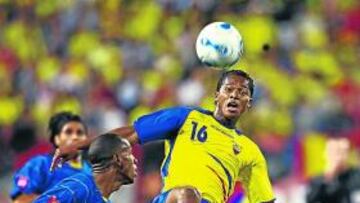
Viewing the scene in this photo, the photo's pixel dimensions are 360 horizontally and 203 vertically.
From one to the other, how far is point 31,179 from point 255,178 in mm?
1852

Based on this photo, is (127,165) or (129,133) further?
(129,133)

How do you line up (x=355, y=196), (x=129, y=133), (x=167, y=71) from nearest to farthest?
→ (x=129, y=133)
(x=355, y=196)
(x=167, y=71)

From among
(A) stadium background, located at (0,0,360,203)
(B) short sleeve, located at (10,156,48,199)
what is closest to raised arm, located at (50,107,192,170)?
(B) short sleeve, located at (10,156,48,199)

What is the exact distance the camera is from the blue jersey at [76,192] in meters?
6.16

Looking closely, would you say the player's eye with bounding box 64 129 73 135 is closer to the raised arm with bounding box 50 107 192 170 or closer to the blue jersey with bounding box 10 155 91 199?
the blue jersey with bounding box 10 155 91 199

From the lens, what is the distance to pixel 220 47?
7848 mm

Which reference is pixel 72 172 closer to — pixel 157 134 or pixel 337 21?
pixel 157 134

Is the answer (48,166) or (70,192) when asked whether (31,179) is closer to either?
(48,166)

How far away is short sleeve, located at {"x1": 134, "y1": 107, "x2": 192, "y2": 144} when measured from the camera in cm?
741

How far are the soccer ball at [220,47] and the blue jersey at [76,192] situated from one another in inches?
73.2

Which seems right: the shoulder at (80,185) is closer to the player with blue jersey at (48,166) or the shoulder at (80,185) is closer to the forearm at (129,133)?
the forearm at (129,133)

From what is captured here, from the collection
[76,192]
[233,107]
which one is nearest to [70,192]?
[76,192]

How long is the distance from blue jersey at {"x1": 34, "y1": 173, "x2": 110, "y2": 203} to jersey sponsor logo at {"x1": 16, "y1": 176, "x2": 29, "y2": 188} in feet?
8.01

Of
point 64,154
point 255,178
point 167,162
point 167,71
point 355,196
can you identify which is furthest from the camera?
point 167,71
